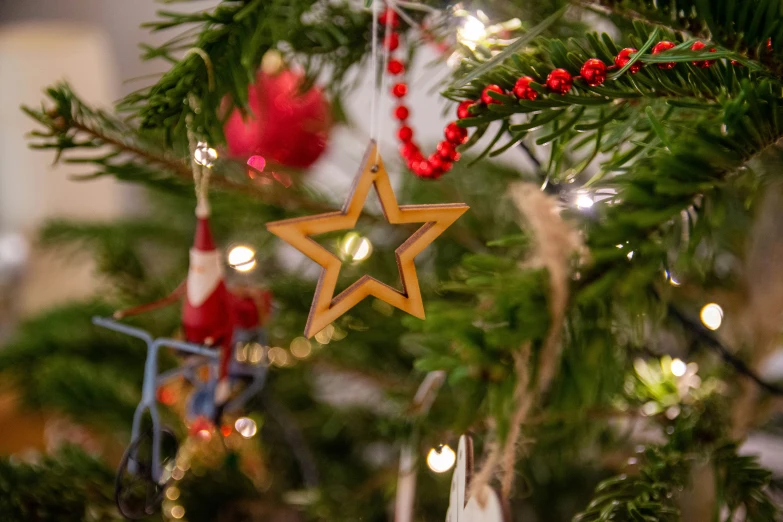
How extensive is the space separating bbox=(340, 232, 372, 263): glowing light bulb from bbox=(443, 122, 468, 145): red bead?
214mm

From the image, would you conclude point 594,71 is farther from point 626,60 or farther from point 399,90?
point 399,90

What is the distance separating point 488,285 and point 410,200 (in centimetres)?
28

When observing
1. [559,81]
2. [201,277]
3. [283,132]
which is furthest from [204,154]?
[283,132]

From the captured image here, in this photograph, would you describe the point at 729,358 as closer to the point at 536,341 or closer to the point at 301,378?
the point at 536,341

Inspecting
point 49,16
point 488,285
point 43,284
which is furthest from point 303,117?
point 49,16

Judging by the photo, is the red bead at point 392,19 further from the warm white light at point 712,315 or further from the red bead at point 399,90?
the warm white light at point 712,315

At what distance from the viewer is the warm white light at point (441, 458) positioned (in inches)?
13.0

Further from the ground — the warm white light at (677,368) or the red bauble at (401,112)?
the red bauble at (401,112)

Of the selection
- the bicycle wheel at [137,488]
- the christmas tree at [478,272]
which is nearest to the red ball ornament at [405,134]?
the christmas tree at [478,272]

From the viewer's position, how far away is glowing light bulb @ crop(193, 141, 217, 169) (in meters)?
0.31

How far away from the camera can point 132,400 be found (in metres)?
0.50

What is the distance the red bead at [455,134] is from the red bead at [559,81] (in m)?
0.05

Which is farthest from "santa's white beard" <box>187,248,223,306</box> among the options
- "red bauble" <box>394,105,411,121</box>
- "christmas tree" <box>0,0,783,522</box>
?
"red bauble" <box>394,105,411,121</box>

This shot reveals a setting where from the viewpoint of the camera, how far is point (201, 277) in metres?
0.34
